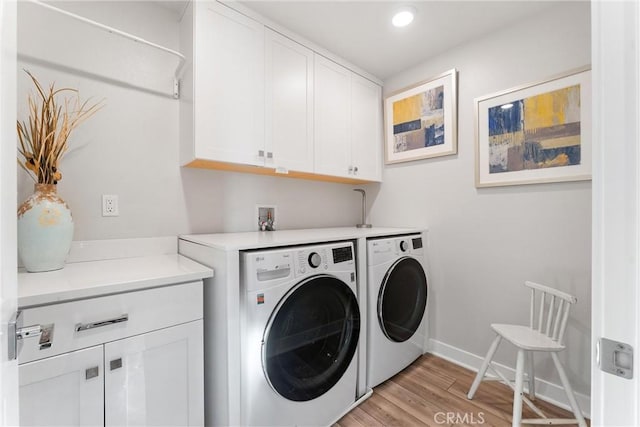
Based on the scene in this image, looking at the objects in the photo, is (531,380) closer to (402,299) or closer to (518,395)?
(518,395)

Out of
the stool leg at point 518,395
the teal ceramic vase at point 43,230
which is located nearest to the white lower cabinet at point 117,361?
the teal ceramic vase at point 43,230

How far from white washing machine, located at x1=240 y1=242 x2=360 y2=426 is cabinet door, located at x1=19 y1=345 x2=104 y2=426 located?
1.66 feet

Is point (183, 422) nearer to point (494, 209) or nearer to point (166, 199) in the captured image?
point (166, 199)

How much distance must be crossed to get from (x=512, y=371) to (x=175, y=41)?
3108mm

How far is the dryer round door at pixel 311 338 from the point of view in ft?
4.11

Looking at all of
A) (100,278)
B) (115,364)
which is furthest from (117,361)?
(100,278)

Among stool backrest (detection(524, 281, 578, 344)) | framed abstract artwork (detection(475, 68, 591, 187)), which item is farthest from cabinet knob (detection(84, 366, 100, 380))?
framed abstract artwork (detection(475, 68, 591, 187))

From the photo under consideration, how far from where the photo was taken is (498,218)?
1936 mm

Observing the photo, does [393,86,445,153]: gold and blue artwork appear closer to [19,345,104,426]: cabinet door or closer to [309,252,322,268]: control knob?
[309,252,322,268]: control knob

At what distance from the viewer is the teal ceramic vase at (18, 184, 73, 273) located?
116 cm

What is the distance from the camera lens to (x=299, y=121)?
1.97 meters

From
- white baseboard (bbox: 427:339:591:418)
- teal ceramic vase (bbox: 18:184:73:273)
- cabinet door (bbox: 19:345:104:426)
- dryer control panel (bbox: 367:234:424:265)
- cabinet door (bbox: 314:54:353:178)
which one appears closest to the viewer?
cabinet door (bbox: 19:345:104:426)

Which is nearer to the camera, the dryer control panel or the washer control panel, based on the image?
the washer control panel

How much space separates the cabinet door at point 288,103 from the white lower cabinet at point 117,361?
3.48 feet
